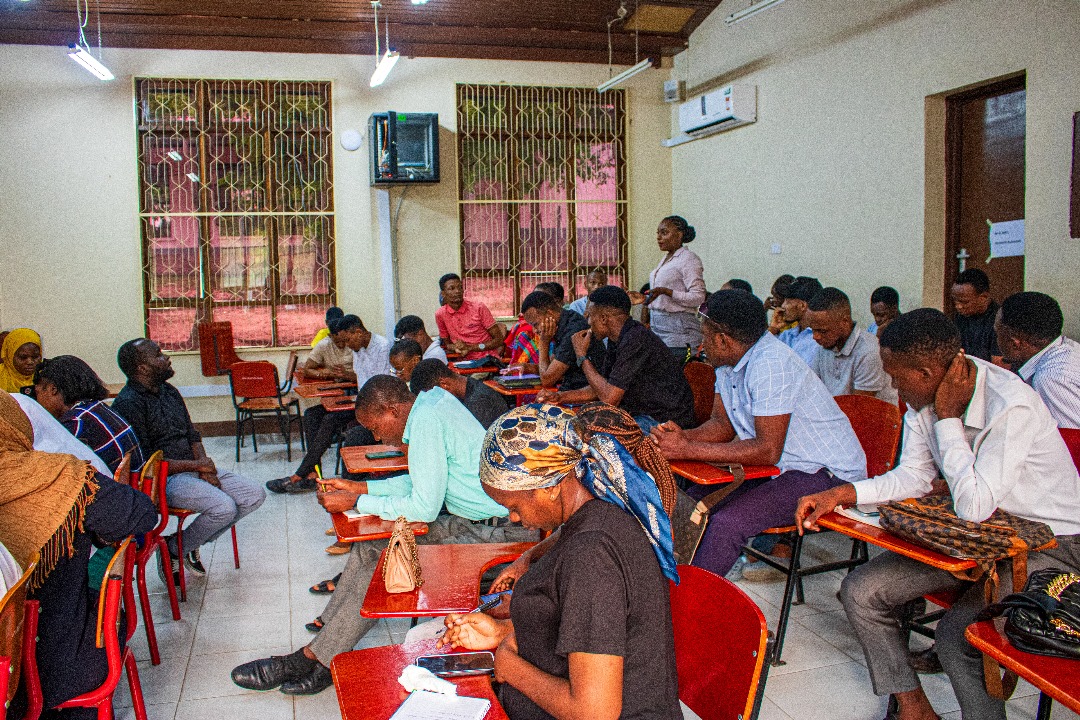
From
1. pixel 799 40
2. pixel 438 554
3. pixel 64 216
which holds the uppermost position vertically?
pixel 799 40

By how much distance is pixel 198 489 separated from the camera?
12.3 ft

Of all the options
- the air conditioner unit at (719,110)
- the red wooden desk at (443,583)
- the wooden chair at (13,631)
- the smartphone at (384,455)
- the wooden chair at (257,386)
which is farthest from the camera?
the air conditioner unit at (719,110)

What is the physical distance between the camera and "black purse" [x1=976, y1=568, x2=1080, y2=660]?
1685 millimetres

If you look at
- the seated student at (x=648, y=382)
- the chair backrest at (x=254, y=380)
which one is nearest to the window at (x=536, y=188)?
the chair backrest at (x=254, y=380)

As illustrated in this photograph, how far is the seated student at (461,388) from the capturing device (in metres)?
3.92

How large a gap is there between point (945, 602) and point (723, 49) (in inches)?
265

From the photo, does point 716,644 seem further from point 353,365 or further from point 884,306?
point 353,365

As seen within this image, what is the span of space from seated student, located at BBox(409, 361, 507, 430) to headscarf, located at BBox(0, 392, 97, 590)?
5.73ft

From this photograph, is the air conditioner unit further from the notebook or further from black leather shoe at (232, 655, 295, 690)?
the notebook

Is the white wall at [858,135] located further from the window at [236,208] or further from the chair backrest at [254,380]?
the chair backrest at [254,380]

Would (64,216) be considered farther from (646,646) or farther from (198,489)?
(646,646)

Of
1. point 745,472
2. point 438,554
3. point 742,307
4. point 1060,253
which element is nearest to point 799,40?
point 1060,253

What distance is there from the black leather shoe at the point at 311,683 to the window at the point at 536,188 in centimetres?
618

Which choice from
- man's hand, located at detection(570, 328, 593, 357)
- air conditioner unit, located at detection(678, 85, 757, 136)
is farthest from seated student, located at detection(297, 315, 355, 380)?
air conditioner unit, located at detection(678, 85, 757, 136)
